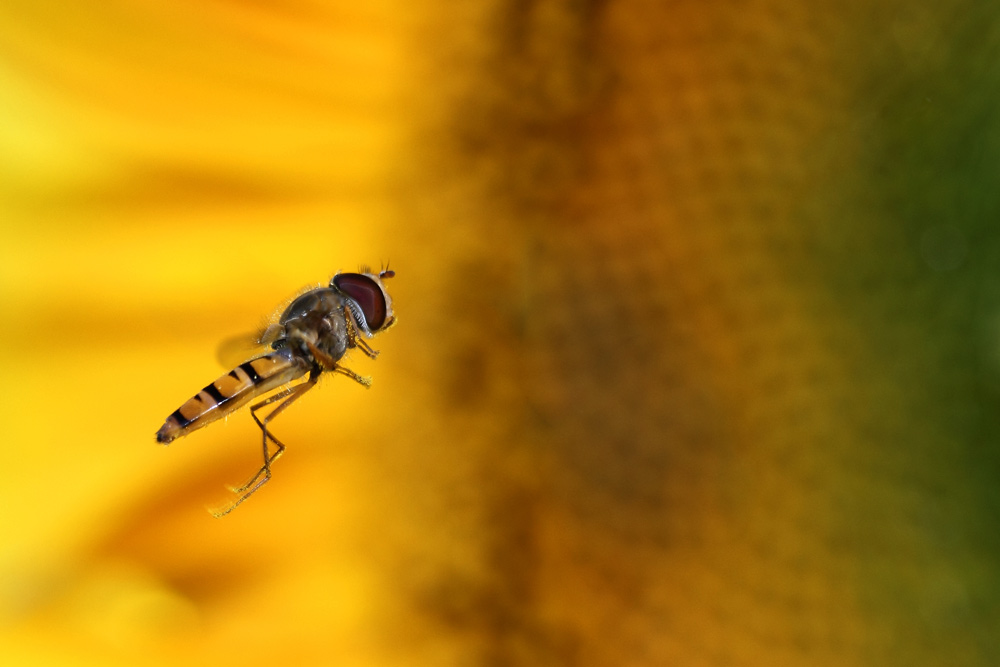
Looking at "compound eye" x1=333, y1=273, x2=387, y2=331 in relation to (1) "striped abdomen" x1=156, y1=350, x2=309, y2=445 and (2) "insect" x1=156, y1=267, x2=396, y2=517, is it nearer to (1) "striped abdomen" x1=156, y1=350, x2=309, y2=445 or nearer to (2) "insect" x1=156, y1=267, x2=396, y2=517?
(2) "insect" x1=156, y1=267, x2=396, y2=517

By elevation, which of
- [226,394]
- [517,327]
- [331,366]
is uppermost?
[517,327]

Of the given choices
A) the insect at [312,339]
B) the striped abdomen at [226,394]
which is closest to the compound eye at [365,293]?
the insect at [312,339]

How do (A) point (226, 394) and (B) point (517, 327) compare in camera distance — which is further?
(B) point (517, 327)

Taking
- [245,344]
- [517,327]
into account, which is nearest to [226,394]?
[245,344]

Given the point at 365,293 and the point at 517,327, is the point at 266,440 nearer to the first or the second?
Answer: the point at 365,293

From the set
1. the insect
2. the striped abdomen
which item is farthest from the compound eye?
the striped abdomen

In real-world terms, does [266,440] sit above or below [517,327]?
below
